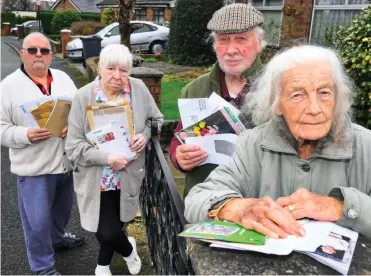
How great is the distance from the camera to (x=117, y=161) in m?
2.64

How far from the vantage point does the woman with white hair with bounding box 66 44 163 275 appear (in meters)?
2.64

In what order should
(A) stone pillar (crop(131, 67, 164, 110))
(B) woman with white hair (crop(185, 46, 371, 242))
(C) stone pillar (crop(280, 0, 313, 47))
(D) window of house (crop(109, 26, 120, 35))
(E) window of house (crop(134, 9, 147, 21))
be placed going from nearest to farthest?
1. (B) woman with white hair (crop(185, 46, 371, 242))
2. (A) stone pillar (crop(131, 67, 164, 110))
3. (C) stone pillar (crop(280, 0, 313, 47))
4. (D) window of house (crop(109, 26, 120, 35))
5. (E) window of house (crop(134, 9, 147, 21))

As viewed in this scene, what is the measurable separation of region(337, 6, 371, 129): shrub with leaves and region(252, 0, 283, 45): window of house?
18.5ft

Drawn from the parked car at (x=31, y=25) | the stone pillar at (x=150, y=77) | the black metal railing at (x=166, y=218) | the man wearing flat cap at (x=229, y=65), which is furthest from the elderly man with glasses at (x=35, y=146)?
the parked car at (x=31, y=25)

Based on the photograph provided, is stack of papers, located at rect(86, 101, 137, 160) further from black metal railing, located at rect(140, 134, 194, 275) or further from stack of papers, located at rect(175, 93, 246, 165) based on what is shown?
stack of papers, located at rect(175, 93, 246, 165)

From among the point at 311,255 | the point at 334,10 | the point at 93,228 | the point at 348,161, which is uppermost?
the point at 334,10

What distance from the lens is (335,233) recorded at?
116 cm

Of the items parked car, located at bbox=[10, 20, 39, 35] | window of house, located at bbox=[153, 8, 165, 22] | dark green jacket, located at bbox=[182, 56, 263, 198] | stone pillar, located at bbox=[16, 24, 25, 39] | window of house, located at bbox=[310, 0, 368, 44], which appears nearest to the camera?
dark green jacket, located at bbox=[182, 56, 263, 198]

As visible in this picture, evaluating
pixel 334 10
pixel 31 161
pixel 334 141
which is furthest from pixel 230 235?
pixel 334 10

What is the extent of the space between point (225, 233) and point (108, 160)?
1.64 m

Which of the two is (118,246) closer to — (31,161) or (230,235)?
(31,161)

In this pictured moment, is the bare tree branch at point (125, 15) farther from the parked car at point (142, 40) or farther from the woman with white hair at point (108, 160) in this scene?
the parked car at point (142, 40)

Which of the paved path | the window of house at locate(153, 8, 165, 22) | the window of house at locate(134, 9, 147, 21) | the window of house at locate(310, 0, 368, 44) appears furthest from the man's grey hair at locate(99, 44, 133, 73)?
the window of house at locate(134, 9, 147, 21)

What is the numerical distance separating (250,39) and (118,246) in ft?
5.93
